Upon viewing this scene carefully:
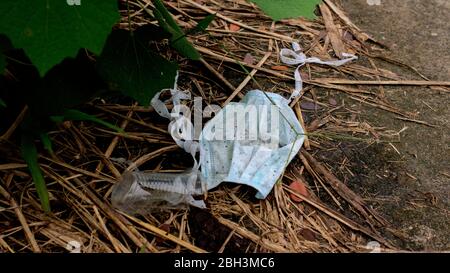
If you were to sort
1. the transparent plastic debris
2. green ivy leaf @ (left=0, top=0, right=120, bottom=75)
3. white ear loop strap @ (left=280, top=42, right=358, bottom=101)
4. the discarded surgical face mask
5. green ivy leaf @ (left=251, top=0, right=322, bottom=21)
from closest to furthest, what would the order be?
green ivy leaf @ (left=0, top=0, right=120, bottom=75)
green ivy leaf @ (left=251, top=0, right=322, bottom=21)
the transparent plastic debris
the discarded surgical face mask
white ear loop strap @ (left=280, top=42, right=358, bottom=101)

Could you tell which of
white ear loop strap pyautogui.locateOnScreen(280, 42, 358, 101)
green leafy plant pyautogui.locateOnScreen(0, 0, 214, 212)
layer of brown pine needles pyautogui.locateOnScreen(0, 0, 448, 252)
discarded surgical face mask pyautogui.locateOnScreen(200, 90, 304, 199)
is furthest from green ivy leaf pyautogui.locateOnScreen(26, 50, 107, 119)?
white ear loop strap pyautogui.locateOnScreen(280, 42, 358, 101)

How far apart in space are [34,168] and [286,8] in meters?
0.79

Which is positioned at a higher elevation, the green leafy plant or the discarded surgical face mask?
the green leafy plant

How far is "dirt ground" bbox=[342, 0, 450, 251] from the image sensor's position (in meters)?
1.77

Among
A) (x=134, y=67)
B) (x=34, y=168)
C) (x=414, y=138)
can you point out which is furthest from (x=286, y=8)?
(x=414, y=138)

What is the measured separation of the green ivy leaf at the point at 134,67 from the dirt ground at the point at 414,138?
74 centimetres

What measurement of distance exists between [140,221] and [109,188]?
15cm

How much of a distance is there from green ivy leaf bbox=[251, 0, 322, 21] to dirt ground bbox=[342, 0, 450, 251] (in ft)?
2.16

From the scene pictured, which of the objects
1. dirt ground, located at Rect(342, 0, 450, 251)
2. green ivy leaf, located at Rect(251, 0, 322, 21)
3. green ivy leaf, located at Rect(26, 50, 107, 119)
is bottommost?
dirt ground, located at Rect(342, 0, 450, 251)

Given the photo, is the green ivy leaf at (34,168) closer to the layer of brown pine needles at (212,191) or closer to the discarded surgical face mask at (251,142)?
the layer of brown pine needles at (212,191)

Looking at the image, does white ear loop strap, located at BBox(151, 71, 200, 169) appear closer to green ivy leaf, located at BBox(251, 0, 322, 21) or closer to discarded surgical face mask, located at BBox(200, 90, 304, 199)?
discarded surgical face mask, located at BBox(200, 90, 304, 199)

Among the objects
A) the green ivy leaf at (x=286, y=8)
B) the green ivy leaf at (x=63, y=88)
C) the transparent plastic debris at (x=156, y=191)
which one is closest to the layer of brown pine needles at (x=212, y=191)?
the transparent plastic debris at (x=156, y=191)

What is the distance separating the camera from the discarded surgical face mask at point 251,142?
1.73m

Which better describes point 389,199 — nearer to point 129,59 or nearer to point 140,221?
point 140,221
